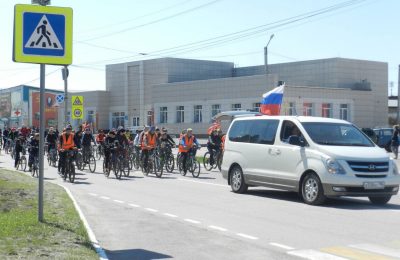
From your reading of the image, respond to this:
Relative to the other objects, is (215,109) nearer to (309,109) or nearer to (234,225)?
(309,109)

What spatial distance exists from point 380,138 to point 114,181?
25.2 meters

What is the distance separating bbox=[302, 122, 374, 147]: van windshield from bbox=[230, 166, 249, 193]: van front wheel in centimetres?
251

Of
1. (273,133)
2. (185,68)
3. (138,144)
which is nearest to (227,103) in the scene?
(185,68)

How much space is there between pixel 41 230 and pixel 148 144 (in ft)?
49.7

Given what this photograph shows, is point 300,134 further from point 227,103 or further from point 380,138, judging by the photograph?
point 227,103

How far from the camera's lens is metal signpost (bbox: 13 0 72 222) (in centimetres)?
965

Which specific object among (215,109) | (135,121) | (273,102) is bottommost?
(135,121)

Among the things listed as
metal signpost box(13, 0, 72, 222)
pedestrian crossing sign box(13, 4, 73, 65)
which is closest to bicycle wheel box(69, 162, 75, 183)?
metal signpost box(13, 0, 72, 222)

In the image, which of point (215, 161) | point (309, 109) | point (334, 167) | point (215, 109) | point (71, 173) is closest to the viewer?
point (334, 167)

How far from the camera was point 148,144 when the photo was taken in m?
24.9

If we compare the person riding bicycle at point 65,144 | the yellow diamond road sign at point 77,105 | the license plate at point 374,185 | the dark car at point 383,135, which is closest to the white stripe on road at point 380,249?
the license plate at point 374,185

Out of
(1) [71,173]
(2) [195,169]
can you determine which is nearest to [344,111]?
(2) [195,169]

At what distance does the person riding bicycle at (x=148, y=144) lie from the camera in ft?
81.0

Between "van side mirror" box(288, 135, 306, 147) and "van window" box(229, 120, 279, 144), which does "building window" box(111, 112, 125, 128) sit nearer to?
"van window" box(229, 120, 279, 144)
